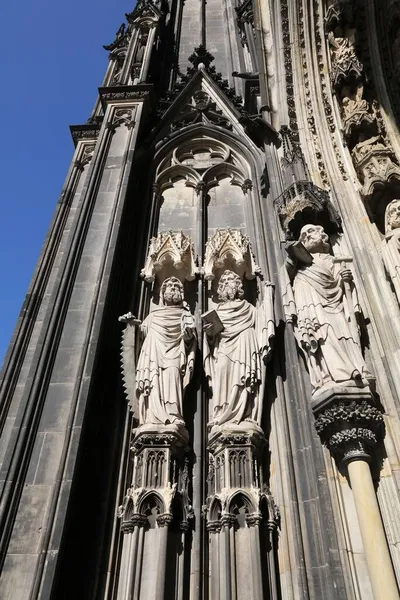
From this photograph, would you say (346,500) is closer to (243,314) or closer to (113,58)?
(243,314)

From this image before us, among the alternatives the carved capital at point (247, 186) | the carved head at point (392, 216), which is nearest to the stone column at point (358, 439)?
the carved head at point (392, 216)

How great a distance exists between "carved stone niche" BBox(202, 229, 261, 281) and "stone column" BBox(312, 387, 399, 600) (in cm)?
250

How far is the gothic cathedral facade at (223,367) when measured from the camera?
4.43 meters

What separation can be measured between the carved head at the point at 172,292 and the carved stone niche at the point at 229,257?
53 centimetres

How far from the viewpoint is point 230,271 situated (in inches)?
267

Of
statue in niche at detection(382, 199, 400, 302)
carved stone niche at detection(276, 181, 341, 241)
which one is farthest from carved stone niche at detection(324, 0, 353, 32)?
statue in niche at detection(382, 199, 400, 302)

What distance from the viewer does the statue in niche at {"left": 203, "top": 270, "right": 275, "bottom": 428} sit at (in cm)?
534

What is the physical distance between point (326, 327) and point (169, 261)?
2.70 meters

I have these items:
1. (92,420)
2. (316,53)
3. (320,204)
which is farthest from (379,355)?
(316,53)

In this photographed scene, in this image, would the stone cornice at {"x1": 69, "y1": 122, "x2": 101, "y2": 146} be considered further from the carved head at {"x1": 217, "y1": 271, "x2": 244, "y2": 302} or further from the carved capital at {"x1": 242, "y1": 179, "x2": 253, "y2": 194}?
the carved head at {"x1": 217, "y1": 271, "x2": 244, "y2": 302}

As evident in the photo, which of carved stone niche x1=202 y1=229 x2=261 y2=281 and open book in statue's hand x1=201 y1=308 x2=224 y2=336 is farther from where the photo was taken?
carved stone niche x1=202 y1=229 x2=261 y2=281

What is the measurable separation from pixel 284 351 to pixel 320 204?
7.03 ft

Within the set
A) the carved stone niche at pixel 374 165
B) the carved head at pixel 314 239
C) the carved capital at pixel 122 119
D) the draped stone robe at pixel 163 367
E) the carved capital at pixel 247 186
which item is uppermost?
the carved capital at pixel 122 119

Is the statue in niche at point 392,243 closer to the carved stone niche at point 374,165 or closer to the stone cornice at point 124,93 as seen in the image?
the carved stone niche at point 374,165
